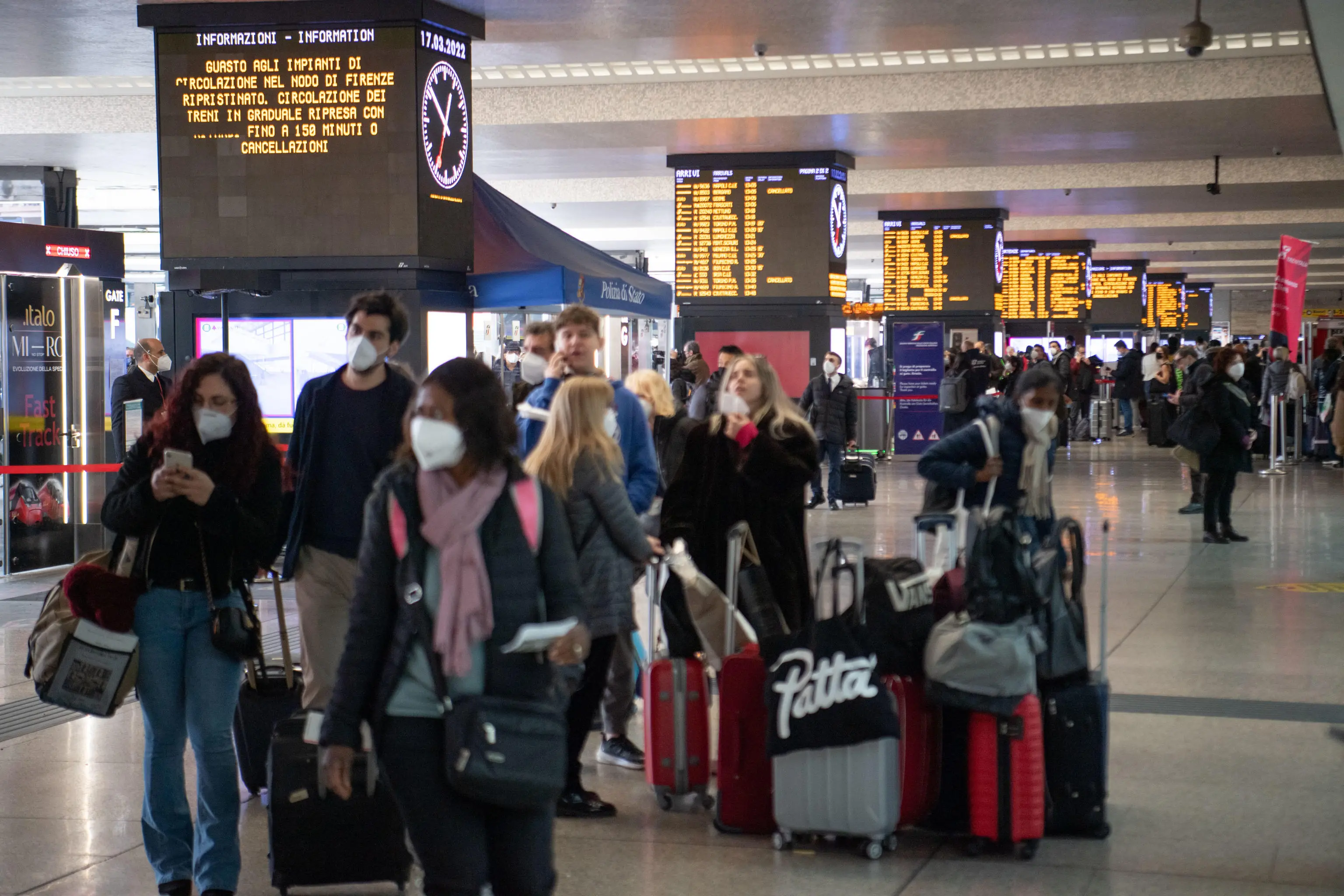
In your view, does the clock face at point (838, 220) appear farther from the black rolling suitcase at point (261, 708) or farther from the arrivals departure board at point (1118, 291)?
the arrivals departure board at point (1118, 291)

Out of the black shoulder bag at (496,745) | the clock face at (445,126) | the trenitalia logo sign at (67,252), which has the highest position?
the clock face at (445,126)

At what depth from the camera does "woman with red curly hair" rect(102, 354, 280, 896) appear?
411 centimetres

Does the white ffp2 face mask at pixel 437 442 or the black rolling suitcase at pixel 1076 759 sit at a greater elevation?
the white ffp2 face mask at pixel 437 442

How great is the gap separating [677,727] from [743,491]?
1.04 metres

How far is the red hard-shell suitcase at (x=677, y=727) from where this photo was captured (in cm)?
512

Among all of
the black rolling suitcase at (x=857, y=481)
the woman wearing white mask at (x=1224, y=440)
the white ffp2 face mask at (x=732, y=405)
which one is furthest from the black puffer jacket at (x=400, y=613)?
A: the black rolling suitcase at (x=857, y=481)

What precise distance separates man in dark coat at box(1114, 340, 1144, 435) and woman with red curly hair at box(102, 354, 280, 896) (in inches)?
1143

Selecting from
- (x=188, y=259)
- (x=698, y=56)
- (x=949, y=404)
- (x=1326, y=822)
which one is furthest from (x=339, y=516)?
(x=949, y=404)

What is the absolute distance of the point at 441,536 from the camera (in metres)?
2.97

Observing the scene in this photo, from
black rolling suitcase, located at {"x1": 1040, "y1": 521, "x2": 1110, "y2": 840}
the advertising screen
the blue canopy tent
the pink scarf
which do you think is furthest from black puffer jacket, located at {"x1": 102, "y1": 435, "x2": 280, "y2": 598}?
the advertising screen

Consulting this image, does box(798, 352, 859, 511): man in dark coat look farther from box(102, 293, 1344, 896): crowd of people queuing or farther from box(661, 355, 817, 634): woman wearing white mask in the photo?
box(661, 355, 817, 634): woman wearing white mask

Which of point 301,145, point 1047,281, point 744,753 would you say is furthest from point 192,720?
point 1047,281

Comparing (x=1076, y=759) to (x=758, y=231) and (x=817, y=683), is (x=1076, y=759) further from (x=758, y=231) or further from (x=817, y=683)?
(x=758, y=231)

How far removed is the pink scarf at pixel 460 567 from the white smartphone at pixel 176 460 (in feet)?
4.26
